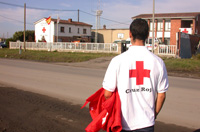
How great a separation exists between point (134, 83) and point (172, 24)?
122 feet

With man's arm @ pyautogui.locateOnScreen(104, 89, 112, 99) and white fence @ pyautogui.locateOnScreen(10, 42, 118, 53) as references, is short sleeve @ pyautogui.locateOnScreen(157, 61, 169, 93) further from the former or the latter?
white fence @ pyautogui.locateOnScreen(10, 42, 118, 53)

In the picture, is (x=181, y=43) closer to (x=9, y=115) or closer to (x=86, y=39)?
(x=9, y=115)

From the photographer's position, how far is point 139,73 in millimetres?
2400

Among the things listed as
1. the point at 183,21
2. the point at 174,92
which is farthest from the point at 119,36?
the point at 174,92

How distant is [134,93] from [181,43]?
70.2 ft

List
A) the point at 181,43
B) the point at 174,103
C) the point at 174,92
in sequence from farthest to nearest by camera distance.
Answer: the point at 181,43, the point at 174,92, the point at 174,103

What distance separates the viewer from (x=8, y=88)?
8.92 meters

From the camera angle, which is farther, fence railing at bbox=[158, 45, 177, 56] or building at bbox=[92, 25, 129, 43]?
building at bbox=[92, 25, 129, 43]

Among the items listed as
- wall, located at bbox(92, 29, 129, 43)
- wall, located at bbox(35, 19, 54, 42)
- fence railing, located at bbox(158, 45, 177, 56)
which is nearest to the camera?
fence railing, located at bbox(158, 45, 177, 56)

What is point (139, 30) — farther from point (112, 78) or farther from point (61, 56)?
point (61, 56)

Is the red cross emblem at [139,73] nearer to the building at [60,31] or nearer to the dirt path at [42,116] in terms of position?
the dirt path at [42,116]

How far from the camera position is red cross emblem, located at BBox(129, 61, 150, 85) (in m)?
2.38

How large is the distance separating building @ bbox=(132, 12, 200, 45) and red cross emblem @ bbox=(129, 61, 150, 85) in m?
35.5

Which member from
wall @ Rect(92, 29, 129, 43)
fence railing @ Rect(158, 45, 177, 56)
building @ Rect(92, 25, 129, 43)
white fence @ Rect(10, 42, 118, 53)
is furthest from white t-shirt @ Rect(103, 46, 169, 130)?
wall @ Rect(92, 29, 129, 43)
